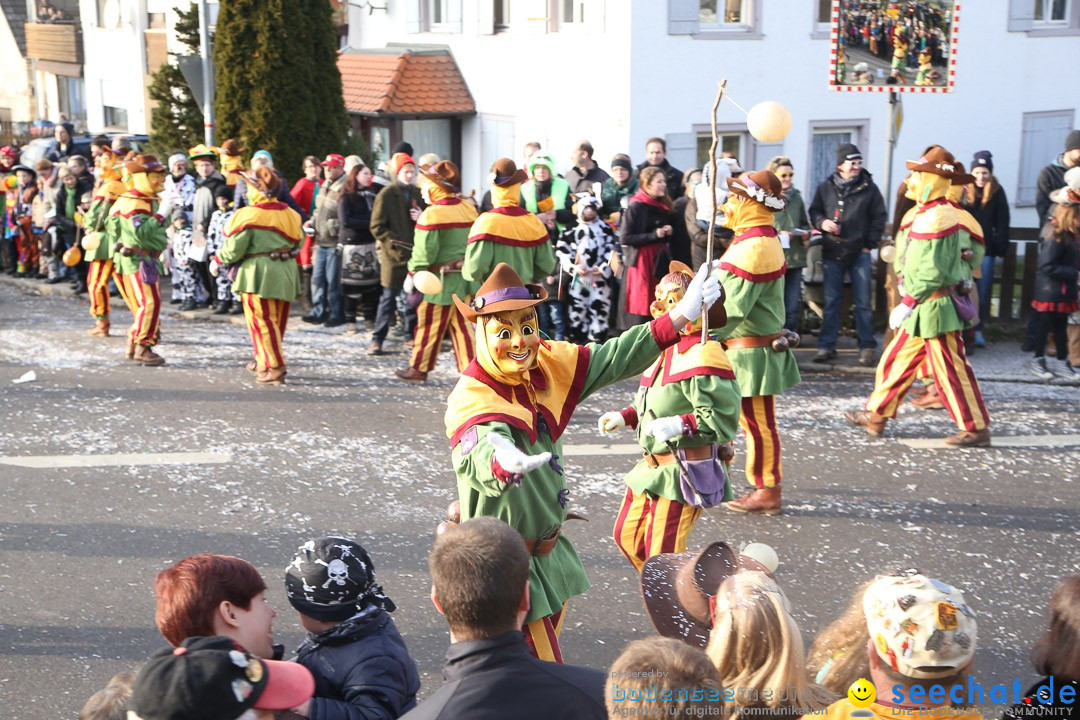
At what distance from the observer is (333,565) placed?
369 cm

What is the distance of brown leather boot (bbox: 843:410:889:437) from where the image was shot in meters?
8.98

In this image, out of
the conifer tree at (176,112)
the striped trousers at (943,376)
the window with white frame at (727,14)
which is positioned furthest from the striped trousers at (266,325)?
the window with white frame at (727,14)

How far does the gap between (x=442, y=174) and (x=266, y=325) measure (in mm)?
1940

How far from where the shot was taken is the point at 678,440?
577 cm

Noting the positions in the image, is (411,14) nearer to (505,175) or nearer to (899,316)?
(505,175)

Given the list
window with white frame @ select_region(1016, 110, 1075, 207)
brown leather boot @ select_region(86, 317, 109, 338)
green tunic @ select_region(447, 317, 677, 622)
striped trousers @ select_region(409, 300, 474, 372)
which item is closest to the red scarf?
striped trousers @ select_region(409, 300, 474, 372)

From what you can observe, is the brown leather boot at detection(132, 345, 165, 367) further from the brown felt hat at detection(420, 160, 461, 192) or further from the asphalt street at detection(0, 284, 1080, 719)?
the brown felt hat at detection(420, 160, 461, 192)

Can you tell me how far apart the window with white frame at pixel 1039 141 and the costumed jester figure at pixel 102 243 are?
Answer: 12436 millimetres

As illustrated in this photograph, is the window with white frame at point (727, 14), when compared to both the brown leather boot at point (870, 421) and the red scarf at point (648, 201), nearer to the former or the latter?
the red scarf at point (648, 201)

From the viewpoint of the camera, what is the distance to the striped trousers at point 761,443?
744 cm

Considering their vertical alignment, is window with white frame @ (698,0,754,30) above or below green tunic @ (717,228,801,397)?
above

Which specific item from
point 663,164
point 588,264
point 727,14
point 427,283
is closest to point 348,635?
point 427,283

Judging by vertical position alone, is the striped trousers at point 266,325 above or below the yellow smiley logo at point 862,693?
below

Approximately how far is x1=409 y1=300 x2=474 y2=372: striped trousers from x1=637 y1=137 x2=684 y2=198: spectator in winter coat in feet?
8.14
